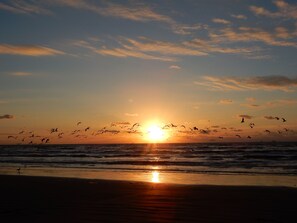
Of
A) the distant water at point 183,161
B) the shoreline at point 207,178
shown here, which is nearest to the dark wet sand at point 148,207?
the shoreline at point 207,178

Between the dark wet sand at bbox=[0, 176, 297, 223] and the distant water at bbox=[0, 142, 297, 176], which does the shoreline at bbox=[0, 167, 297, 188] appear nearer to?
the distant water at bbox=[0, 142, 297, 176]

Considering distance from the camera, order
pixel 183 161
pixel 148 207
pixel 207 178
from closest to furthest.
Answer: pixel 148 207 < pixel 207 178 < pixel 183 161

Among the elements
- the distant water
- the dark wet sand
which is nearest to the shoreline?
the distant water

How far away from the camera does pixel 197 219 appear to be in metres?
8.89

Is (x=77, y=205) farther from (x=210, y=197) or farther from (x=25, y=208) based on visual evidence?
(x=210, y=197)

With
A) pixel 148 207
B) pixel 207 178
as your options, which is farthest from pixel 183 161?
pixel 148 207

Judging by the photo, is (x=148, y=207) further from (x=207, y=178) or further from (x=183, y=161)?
(x=183, y=161)

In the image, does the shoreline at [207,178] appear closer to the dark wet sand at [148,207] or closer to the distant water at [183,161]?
the distant water at [183,161]

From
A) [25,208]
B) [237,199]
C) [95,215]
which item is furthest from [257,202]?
[25,208]

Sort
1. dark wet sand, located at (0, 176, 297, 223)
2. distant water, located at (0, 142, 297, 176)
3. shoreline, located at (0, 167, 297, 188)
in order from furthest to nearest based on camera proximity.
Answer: distant water, located at (0, 142, 297, 176) < shoreline, located at (0, 167, 297, 188) < dark wet sand, located at (0, 176, 297, 223)

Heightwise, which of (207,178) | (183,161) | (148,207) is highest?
(148,207)

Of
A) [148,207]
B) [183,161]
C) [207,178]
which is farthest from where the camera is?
[183,161]

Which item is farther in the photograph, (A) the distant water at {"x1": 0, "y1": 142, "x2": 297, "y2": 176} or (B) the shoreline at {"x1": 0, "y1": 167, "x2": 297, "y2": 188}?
(A) the distant water at {"x1": 0, "y1": 142, "x2": 297, "y2": 176}

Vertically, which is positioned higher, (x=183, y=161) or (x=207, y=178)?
(x=207, y=178)
